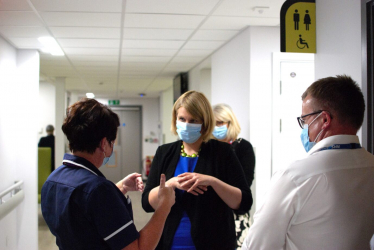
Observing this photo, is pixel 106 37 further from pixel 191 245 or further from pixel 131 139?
pixel 131 139

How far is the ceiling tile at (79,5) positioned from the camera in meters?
2.90

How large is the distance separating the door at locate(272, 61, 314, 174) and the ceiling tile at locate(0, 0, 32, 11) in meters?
2.41

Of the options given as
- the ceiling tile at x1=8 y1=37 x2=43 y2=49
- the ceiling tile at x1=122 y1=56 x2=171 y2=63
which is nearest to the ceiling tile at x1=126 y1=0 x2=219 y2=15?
the ceiling tile at x1=8 y1=37 x2=43 y2=49

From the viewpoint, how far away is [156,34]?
400cm

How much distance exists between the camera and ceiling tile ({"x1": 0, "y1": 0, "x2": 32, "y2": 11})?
112 inches

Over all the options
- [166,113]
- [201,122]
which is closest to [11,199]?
[201,122]

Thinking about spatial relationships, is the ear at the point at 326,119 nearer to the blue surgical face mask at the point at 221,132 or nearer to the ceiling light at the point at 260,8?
the blue surgical face mask at the point at 221,132

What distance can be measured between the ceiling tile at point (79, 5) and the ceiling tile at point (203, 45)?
4.97 feet

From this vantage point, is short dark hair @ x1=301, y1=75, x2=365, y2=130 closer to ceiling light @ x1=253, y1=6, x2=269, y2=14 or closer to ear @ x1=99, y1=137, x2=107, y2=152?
ear @ x1=99, y1=137, x2=107, y2=152

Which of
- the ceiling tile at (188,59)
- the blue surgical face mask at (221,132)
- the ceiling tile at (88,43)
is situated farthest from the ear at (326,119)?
the ceiling tile at (188,59)

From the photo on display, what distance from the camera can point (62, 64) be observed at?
598 cm

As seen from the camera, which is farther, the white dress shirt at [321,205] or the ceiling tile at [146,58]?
the ceiling tile at [146,58]

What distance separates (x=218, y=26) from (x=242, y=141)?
57.8 inches

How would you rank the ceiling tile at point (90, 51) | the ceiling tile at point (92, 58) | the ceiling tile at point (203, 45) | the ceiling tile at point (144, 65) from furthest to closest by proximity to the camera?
1. the ceiling tile at point (144, 65)
2. the ceiling tile at point (92, 58)
3. the ceiling tile at point (90, 51)
4. the ceiling tile at point (203, 45)
